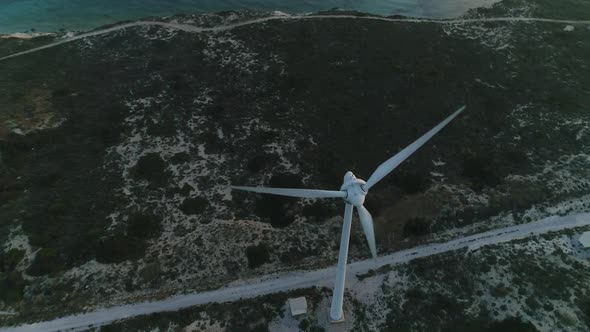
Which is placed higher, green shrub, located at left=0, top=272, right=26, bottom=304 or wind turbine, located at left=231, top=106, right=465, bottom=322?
wind turbine, located at left=231, top=106, right=465, bottom=322

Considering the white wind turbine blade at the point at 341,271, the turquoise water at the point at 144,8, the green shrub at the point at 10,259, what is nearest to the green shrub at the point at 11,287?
the green shrub at the point at 10,259

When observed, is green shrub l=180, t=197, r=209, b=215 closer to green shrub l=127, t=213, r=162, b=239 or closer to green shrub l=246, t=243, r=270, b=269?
green shrub l=127, t=213, r=162, b=239

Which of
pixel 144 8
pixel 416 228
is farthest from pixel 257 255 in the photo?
pixel 144 8

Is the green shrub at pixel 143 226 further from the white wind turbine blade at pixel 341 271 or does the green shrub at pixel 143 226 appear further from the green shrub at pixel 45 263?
the white wind turbine blade at pixel 341 271

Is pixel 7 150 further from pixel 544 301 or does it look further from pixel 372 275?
pixel 544 301

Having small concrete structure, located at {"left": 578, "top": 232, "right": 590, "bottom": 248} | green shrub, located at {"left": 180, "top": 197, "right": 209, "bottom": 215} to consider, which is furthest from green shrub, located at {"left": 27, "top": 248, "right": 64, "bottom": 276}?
small concrete structure, located at {"left": 578, "top": 232, "right": 590, "bottom": 248}

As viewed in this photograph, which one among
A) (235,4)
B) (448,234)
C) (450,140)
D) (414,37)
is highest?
(235,4)

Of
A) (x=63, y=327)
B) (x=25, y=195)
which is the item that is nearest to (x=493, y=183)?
(x=63, y=327)
